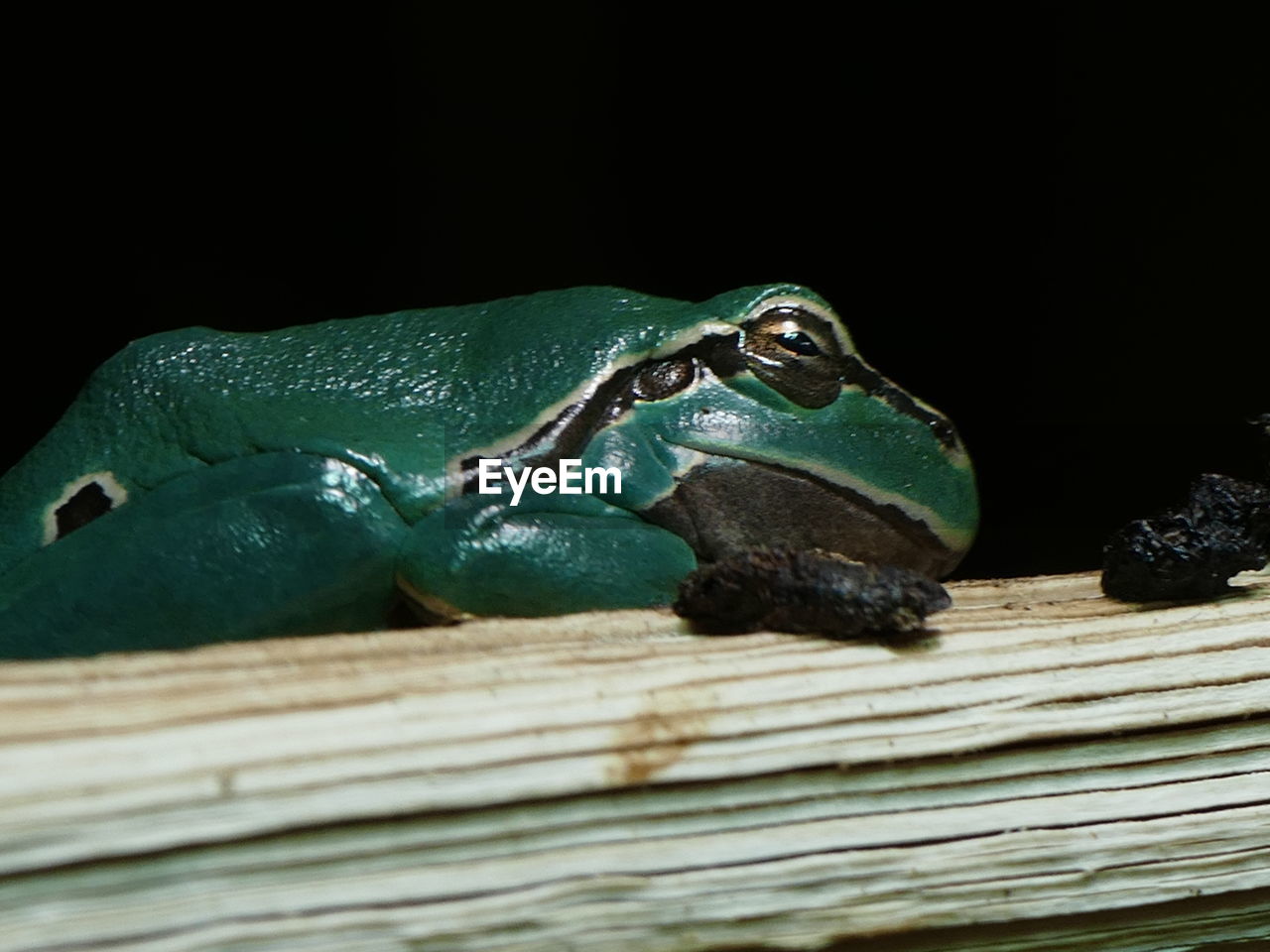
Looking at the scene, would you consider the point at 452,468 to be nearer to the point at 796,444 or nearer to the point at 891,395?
the point at 796,444

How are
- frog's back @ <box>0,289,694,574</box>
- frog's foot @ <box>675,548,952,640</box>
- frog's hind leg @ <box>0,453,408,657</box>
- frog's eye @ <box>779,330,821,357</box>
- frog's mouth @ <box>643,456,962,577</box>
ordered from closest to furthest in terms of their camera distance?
frog's foot @ <box>675,548,952,640</box>, frog's hind leg @ <box>0,453,408,657</box>, frog's back @ <box>0,289,694,574</box>, frog's mouth @ <box>643,456,962,577</box>, frog's eye @ <box>779,330,821,357</box>

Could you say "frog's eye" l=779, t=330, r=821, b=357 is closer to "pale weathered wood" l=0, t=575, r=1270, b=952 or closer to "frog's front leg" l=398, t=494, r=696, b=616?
"frog's front leg" l=398, t=494, r=696, b=616

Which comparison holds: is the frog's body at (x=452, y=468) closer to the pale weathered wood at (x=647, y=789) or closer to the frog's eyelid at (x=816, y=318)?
the frog's eyelid at (x=816, y=318)

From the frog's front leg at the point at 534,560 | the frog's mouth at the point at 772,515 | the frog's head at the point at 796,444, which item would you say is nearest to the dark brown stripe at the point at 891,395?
the frog's head at the point at 796,444

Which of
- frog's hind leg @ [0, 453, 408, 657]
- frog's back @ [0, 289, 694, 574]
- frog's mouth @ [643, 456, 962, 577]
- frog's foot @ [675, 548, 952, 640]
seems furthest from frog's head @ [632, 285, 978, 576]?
frog's hind leg @ [0, 453, 408, 657]

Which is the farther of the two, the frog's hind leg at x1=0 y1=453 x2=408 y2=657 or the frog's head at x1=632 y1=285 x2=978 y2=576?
the frog's head at x1=632 y1=285 x2=978 y2=576

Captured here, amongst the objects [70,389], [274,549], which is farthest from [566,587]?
[70,389]
